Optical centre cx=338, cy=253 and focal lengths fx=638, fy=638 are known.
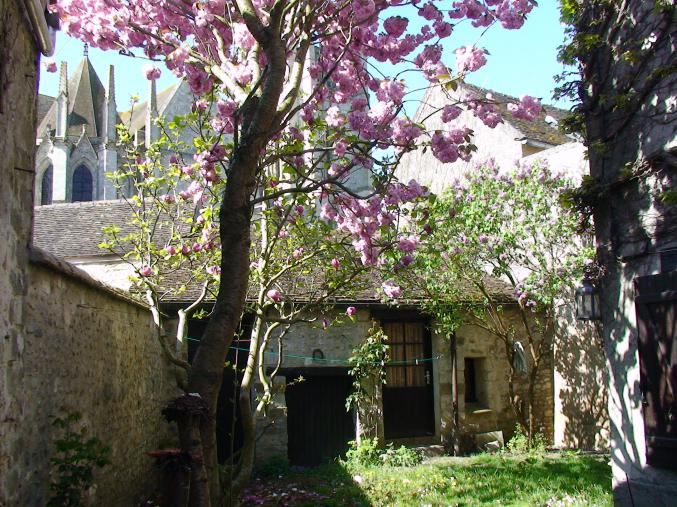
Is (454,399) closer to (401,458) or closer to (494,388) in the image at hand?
(494,388)

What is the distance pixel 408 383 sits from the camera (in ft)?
40.0

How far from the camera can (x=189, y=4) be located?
5.22 m

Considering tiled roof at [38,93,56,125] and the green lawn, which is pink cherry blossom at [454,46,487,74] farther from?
tiled roof at [38,93,56,125]

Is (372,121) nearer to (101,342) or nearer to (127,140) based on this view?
(101,342)

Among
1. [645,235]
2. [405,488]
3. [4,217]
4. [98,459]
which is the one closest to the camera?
[4,217]

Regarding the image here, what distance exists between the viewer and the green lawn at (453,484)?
703 centimetres

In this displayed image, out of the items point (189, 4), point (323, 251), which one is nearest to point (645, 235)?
point (323, 251)

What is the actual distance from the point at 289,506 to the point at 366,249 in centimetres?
336

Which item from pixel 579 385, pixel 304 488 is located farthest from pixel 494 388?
pixel 304 488

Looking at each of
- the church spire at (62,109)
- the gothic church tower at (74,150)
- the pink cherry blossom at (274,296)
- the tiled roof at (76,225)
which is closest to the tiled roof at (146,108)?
the gothic church tower at (74,150)

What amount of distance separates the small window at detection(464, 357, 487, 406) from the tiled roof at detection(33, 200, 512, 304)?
1459 mm

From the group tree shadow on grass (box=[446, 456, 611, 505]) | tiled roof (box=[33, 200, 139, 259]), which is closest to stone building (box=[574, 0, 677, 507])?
tree shadow on grass (box=[446, 456, 611, 505])

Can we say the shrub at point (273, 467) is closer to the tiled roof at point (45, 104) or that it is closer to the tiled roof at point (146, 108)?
the tiled roof at point (146, 108)

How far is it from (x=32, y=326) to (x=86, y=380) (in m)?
1.34
